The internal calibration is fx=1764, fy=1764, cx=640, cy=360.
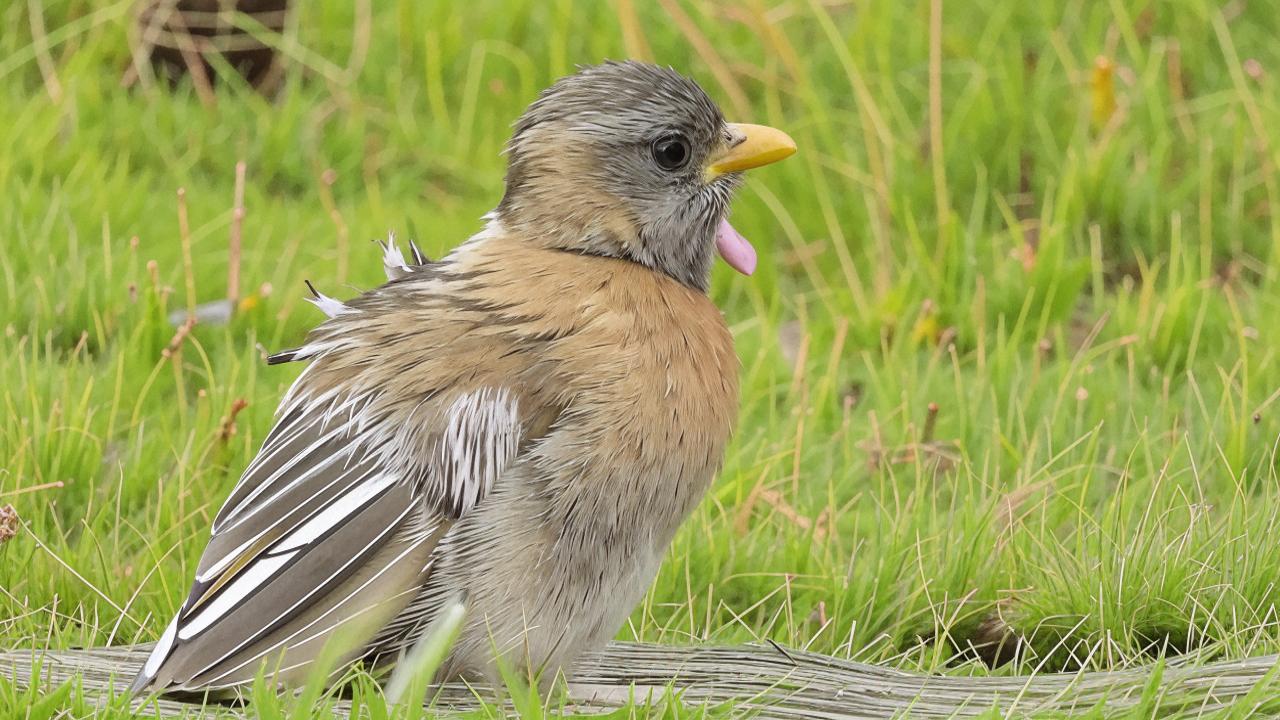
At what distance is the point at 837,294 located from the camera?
19.5ft

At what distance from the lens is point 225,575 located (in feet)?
10.9

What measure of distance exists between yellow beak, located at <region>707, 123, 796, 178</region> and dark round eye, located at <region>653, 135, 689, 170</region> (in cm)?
7

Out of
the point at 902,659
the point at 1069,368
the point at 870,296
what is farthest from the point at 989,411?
the point at 902,659

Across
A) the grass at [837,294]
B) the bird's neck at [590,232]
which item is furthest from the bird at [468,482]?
the grass at [837,294]

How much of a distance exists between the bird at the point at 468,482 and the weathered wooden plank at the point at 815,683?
0.16 meters

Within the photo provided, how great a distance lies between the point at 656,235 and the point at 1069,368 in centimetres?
174

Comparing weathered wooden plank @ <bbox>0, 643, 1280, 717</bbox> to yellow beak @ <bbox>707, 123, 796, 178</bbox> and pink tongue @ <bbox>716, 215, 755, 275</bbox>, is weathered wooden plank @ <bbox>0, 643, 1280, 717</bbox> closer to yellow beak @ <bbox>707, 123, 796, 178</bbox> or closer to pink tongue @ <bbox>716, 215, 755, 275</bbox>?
pink tongue @ <bbox>716, 215, 755, 275</bbox>

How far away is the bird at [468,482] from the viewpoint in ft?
10.9

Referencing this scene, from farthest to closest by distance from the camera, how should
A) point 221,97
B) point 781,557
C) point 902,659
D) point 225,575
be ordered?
1. point 221,97
2. point 781,557
3. point 902,659
4. point 225,575

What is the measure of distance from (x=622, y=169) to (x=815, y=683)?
1.20 metres

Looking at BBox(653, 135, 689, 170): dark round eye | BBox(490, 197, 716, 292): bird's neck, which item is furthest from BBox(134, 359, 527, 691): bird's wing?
BBox(653, 135, 689, 170): dark round eye

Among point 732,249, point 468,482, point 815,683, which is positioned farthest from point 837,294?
point 468,482

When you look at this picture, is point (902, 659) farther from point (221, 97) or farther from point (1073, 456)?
point (221, 97)

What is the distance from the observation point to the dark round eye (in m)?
3.96
